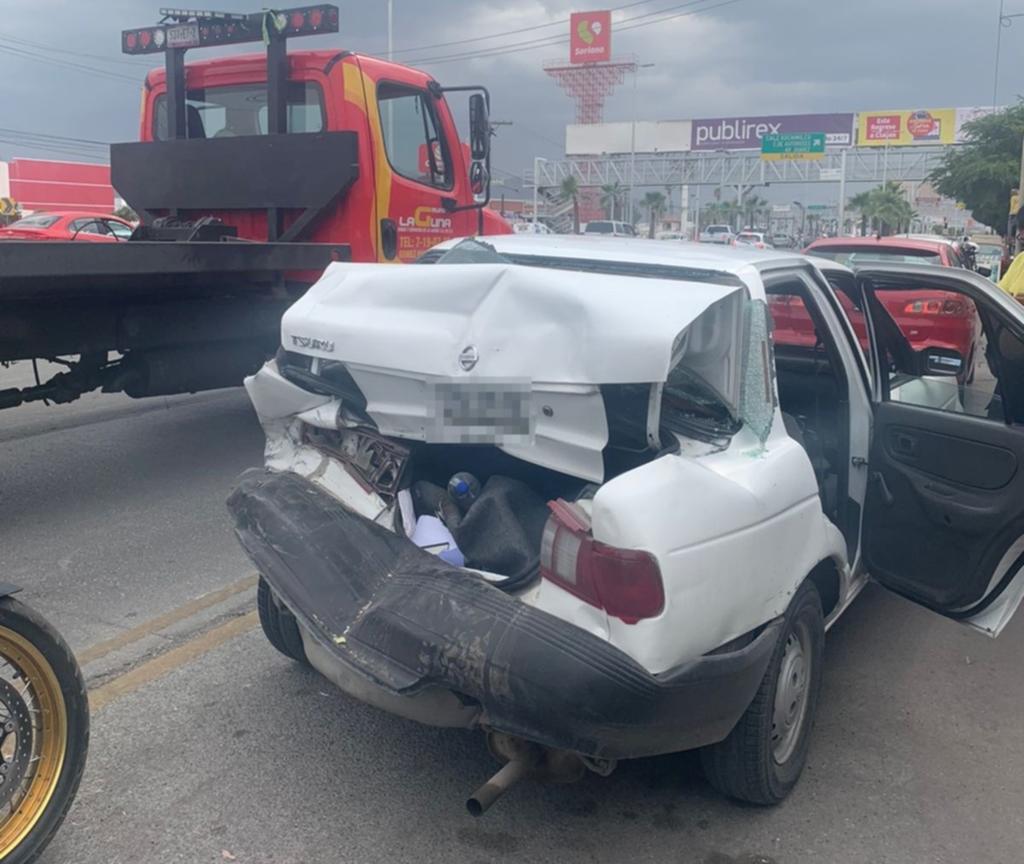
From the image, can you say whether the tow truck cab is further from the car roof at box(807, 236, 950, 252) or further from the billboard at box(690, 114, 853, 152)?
the billboard at box(690, 114, 853, 152)

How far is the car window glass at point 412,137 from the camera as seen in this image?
7648mm

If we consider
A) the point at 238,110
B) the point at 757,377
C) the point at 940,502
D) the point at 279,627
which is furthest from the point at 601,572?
the point at 238,110

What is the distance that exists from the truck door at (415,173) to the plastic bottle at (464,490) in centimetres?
451

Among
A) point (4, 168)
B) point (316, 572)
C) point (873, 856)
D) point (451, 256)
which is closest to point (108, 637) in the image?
point (316, 572)

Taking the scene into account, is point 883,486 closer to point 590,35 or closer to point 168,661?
point 168,661

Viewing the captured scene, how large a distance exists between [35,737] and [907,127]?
73593mm

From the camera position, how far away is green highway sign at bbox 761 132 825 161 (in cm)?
5944

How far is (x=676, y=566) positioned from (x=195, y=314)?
16.2 ft

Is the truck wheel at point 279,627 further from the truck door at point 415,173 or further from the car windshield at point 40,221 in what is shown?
the car windshield at point 40,221

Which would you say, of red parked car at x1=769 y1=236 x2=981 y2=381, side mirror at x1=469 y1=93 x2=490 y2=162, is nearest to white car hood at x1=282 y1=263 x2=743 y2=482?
red parked car at x1=769 y1=236 x2=981 y2=381

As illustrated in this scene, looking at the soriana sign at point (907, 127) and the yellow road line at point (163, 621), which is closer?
the yellow road line at point (163, 621)

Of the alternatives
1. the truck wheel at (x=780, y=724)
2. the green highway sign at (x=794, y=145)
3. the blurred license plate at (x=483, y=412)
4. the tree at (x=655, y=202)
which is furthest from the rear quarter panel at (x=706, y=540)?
the tree at (x=655, y=202)

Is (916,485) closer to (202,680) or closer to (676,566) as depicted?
(676,566)

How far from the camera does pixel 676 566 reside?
104 inches
